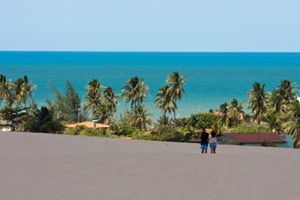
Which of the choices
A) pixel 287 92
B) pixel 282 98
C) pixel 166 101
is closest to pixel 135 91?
pixel 166 101

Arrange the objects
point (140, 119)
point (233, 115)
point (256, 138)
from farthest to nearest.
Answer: point (233, 115)
point (140, 119)
point (256, 138)

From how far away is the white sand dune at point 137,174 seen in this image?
1684 centimetres

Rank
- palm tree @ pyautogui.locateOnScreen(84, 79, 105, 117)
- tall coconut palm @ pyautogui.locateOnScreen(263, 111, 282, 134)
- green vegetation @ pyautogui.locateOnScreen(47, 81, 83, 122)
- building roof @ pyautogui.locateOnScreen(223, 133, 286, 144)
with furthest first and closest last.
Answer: green vegetation @ pyautogui.locateOnScreen(47, 81, 83, 122) → palm tree @ pyautogui.locateOnScreen(84, 79, 105, 117) → tall coconut palm @ pyautogui.locateOnScreen(263, 111, 282, 134) → building roof @ pyautogui.locateOnScreen(223, 133, 286, 144)

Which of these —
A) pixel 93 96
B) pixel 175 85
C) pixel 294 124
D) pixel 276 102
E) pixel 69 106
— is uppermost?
pixel 175 85

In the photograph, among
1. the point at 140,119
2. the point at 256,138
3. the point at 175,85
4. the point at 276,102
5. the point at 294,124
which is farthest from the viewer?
the point at 175,85

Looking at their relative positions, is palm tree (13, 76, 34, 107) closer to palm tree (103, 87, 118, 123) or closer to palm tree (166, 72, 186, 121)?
palm tree (103, 87, 118, 123)

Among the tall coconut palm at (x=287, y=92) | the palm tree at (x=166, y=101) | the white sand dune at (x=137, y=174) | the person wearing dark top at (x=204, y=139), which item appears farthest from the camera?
the palm tree at (x=166, y=101)

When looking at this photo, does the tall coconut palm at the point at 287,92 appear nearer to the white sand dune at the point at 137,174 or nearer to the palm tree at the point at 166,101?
the palm tree at the point at 166,101

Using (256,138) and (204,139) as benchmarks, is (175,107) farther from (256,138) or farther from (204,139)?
(204,139)

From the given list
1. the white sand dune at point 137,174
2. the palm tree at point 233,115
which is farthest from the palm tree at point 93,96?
the white sand dune at point 137,174

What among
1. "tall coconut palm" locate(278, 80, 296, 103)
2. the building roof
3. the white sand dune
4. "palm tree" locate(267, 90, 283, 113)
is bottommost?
the white sand dune

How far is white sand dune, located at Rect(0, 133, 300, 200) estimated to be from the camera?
1684 cm

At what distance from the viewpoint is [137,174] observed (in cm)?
2033

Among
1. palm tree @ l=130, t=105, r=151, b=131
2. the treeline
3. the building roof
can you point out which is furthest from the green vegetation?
the building roof
